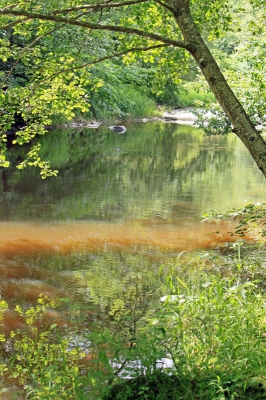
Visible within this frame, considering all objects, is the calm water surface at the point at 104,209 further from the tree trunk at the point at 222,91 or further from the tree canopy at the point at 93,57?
the tree trunk at the point at 222,91

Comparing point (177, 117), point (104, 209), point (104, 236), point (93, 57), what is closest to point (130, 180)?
point (104, 209)

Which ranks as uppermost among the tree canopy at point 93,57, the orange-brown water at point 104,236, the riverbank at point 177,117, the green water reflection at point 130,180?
the riverbank at point 177,117

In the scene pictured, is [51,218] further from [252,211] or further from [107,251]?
[252,211]

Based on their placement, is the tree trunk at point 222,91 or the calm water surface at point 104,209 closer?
the tree trunk at point 222,91

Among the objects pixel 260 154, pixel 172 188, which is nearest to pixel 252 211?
pixel 260 154

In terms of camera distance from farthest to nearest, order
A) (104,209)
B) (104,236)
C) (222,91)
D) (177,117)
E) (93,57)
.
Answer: (177,117), (104,209), (104,236), (93,57), (222,91)

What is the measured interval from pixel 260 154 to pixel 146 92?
35078 millimetres

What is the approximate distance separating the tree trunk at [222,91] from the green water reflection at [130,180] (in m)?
7.10

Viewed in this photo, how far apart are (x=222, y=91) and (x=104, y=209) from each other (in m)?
8.14

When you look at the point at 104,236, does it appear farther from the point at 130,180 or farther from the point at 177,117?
the point at 177,117

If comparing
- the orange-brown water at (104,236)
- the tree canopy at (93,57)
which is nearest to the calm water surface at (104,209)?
the orange-brown water at (104,236)

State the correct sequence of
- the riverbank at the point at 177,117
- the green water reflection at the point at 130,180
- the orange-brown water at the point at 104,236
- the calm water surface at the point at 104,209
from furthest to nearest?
the riverbank at the point at 177,117
the green water reflection at the point at 130,180
the orange-brown water at the point at 104,236
the calm water surface at the point at 104,209

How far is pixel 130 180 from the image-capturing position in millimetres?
16719

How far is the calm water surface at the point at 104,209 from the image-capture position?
8.06 meters
